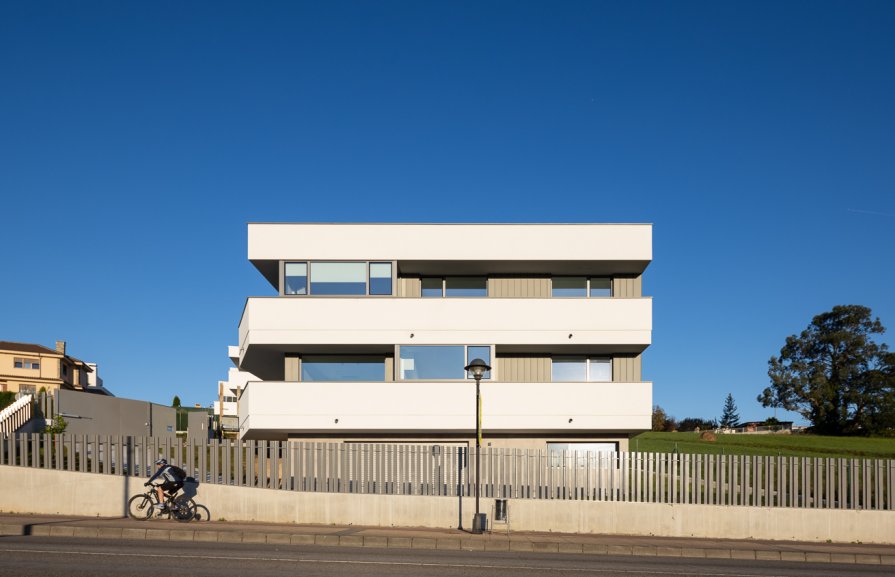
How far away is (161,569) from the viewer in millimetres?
13109

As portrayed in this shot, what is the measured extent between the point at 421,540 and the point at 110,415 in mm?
29612

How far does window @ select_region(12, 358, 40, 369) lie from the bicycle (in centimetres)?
6608

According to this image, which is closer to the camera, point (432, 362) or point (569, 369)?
point (432, 362)

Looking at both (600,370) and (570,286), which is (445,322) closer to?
(570,286)

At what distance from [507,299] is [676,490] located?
26.5ft

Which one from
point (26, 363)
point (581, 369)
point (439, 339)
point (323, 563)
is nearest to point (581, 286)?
point (581, 369)

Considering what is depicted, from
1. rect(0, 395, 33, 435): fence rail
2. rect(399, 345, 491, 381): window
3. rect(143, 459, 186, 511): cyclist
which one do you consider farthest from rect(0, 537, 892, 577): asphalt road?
rect(0, 395, 33, 435): fence rail

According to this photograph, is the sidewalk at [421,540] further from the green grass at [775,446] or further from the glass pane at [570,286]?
the green grass at [775,446]

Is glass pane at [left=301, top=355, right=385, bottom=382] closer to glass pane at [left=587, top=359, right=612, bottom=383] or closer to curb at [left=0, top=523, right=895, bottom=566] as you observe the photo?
glass pane at [left=587, top=359, right=612, bottom=383]

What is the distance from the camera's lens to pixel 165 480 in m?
20.3

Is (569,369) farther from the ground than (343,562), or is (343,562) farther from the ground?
(569,369)

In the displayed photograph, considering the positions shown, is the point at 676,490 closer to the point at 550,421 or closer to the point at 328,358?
the point at 550,421

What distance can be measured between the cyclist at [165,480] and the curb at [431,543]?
75.0 inches

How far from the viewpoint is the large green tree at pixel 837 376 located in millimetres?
83938
